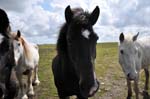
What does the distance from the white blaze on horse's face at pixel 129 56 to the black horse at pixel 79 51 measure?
4.80 metres

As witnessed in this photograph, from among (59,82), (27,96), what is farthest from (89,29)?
(27,96)

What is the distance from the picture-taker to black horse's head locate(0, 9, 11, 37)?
776cm

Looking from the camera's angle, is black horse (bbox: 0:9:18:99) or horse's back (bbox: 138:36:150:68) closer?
black horse (bbox: 0:9:18:99)

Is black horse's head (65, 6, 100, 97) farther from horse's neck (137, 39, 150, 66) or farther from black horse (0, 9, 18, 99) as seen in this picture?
horse's neck (137, 39, 150, 66)

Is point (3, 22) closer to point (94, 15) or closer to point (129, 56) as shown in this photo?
point (94, 15)

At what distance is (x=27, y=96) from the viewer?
12.4m

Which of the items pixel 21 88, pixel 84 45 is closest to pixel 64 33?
pixel 84 45

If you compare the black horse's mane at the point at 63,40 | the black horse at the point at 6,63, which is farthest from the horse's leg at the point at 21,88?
the black horse's mane at the point at 63,40

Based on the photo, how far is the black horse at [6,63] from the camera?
752cm

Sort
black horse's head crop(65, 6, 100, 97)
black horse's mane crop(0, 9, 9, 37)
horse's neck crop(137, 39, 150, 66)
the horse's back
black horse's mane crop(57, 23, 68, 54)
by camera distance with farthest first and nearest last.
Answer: the horse's back
horse's neck crop(137, 39, 150, 66)
black horse's mane crop(0, 9, 9, 37)
black horse's mane crop(57, 23, 68, 54)
black horse's head crop(65, 6, 100, 97)

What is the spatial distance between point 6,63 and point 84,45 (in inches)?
98.6

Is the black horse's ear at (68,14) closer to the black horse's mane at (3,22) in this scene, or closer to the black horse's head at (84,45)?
the black horse's head at (84,45)

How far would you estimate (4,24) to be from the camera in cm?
798

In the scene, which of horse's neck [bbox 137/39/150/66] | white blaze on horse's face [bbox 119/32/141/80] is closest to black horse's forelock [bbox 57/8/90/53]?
white blaze on horse's face [bbox 119/32/141/80]
